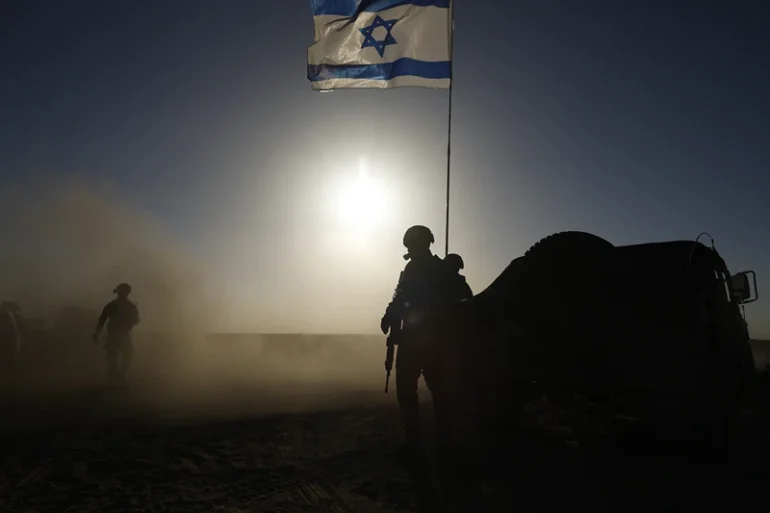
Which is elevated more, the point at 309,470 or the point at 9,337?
the point at 9,337

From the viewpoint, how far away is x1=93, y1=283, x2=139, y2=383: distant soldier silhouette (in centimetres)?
1209

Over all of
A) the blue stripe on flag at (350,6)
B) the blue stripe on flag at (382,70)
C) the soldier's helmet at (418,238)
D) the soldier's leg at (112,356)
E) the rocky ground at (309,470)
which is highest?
the blue stripe on flag at (350,6)

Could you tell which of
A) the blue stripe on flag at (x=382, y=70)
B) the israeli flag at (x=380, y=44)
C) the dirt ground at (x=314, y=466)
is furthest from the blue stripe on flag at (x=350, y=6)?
the dirt ground at (x=314, y=466)

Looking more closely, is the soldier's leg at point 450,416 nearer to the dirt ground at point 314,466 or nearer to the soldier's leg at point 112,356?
the dirt ground at point 314,466

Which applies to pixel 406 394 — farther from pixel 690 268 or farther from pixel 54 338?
pixel 54 338

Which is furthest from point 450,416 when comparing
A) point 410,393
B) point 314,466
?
point 314,466

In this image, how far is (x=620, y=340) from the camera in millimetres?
5422

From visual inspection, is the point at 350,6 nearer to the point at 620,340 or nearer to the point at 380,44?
the point at 380,44

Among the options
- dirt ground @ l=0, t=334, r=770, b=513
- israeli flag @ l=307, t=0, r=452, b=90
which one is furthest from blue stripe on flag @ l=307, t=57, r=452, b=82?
dirt ground @ l=0, t=334, r=770, b=513

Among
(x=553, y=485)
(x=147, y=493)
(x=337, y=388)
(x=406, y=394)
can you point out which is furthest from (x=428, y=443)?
(x=337, y=388)

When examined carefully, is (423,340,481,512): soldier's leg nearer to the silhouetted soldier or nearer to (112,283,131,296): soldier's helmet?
the silhouetted soldier

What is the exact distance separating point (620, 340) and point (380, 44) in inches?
266

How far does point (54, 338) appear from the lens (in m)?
21.3

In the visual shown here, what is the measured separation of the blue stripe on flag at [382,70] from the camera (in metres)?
8.79
